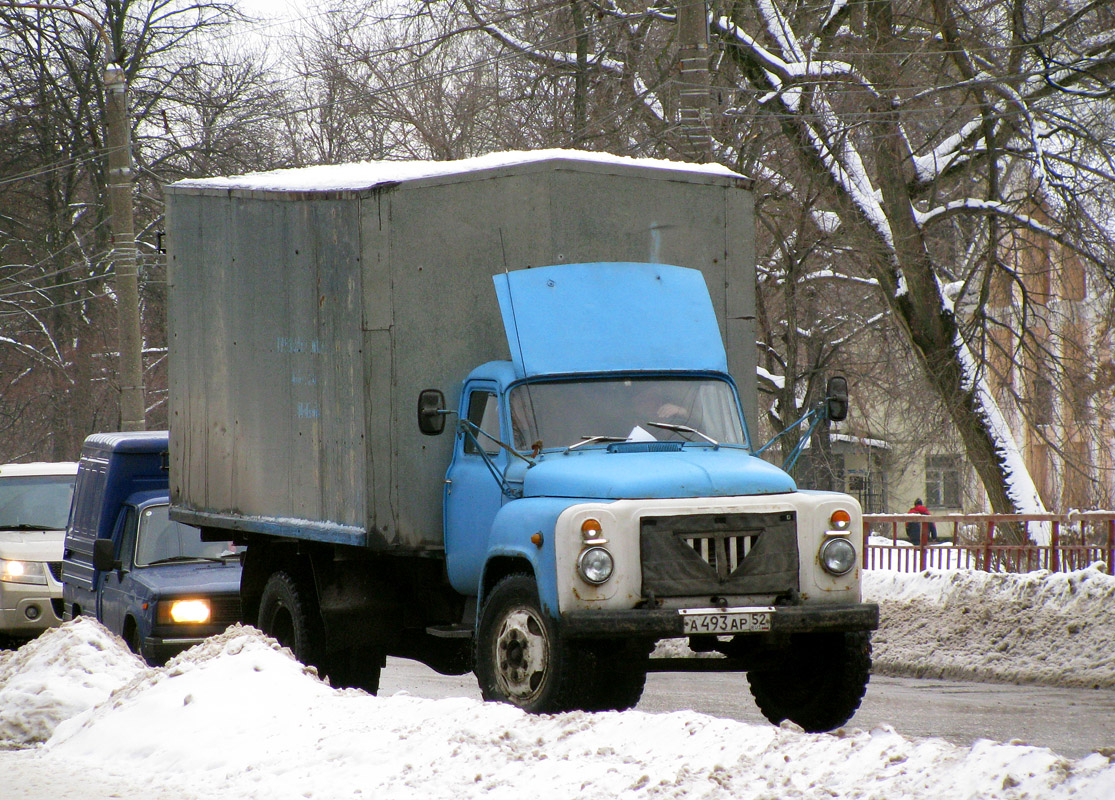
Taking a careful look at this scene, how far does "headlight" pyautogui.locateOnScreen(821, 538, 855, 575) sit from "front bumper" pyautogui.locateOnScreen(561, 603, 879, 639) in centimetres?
23

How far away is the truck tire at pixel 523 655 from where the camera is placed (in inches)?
308

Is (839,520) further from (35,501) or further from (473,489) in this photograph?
(35,501)

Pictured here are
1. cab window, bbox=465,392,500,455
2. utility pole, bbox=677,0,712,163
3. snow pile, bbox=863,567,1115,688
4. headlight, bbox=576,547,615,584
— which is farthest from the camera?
utility pole, bbox=677,0,712,163

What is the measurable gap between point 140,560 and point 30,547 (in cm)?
391

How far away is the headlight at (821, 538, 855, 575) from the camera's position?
8102 mm

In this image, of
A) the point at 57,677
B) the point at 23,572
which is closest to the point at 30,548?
the point at 23,572

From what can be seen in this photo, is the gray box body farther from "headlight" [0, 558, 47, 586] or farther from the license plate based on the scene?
"headlight" [0, 558, 47, 586]

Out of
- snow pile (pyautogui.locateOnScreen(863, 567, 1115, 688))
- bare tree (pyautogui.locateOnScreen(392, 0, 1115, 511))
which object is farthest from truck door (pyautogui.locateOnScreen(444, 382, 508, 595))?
bare tree (pyautogui.locateOnScreen(392, 0, 1115, 511))

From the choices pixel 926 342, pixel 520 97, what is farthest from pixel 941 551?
pixel 520 97

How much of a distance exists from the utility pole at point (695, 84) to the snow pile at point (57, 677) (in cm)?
716

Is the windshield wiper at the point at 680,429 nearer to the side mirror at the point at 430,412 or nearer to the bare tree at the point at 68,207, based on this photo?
the side mirror at the point at 430,412

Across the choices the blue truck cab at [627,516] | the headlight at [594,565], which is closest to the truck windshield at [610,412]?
the blue truck cab at [627,516]

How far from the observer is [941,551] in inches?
700

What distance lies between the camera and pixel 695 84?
1448cm
